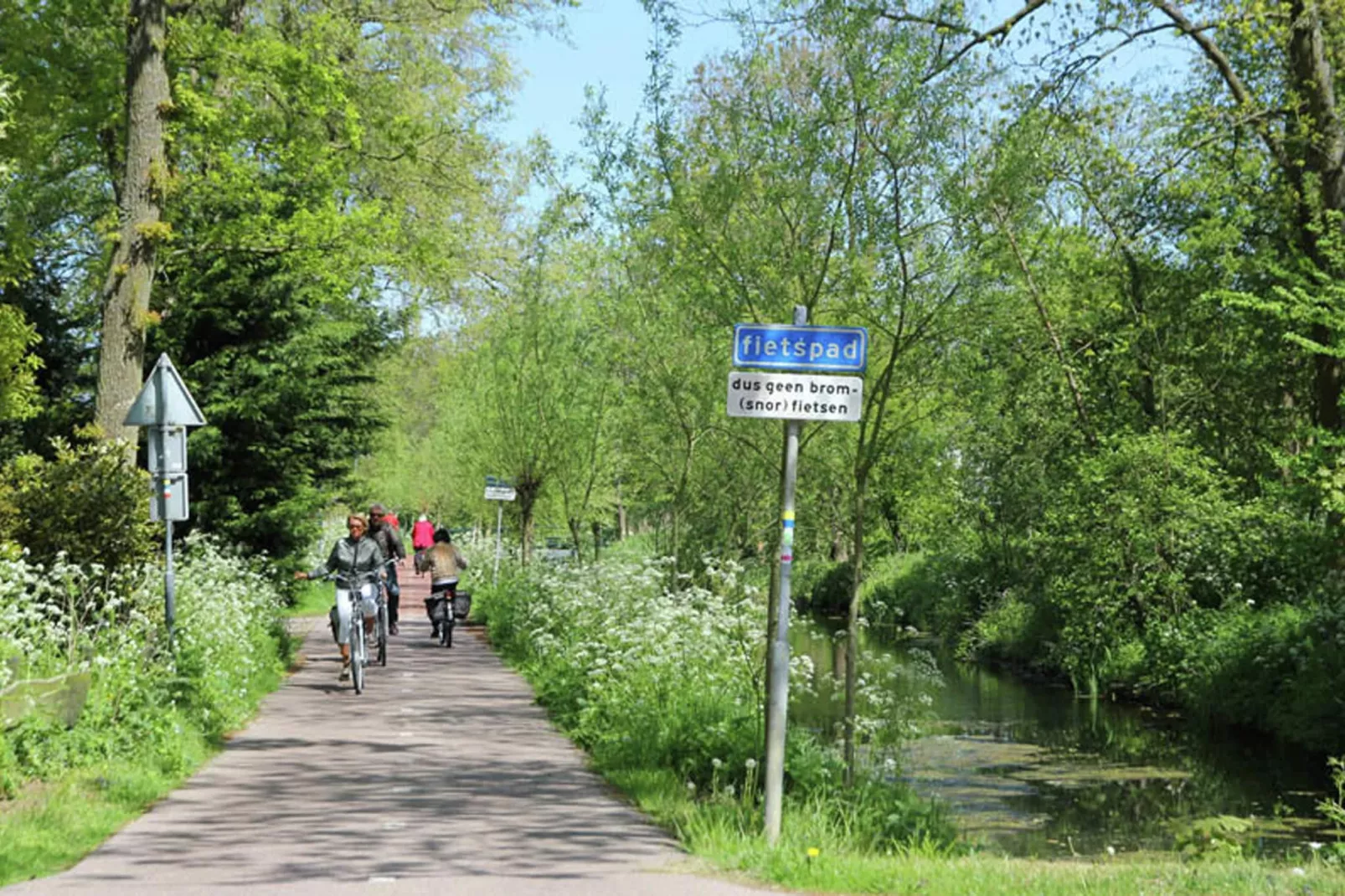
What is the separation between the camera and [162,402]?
537 inches

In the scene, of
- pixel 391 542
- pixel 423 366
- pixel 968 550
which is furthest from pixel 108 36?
pixel 423 366

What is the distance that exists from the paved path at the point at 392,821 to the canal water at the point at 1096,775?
10.6 ft

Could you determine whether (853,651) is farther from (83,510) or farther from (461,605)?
(461,605)

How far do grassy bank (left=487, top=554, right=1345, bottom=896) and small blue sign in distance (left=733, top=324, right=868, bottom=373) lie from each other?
2690 mm

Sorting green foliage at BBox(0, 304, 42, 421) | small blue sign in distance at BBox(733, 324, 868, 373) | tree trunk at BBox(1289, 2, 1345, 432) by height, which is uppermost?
tree trunk at BBox(1289, 2, 1345, 432)

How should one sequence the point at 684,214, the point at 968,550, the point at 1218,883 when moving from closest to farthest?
1. the point at 1218,883
2. the point at 684,214
3. the point at 968,550

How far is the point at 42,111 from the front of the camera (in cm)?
1784

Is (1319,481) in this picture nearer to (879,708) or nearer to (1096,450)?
(879,708)

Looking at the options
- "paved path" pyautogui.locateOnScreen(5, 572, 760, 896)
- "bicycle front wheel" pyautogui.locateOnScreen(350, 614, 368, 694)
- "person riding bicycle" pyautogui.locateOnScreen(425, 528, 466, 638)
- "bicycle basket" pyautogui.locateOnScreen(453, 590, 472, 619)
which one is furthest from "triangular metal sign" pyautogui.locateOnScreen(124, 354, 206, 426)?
"bicycle basket" pyautogui.locateOnScreen(453, 590, 472, 619)

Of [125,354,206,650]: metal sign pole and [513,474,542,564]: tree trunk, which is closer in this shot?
[125,354,206,650]: metal sign pole

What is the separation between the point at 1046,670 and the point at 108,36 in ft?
61.4

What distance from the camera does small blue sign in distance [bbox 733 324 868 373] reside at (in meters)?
8.97

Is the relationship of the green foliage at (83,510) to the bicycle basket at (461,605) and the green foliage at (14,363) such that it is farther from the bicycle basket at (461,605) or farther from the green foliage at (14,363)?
the bicycle basket at (461,605)

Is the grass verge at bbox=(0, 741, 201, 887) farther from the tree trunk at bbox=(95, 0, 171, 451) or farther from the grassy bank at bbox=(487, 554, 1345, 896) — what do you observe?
the tree trunk at bbox=(95, 0, 171, 451)
